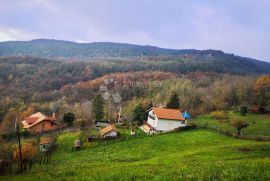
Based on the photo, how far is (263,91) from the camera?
105 m

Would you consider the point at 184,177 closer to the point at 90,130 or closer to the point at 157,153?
the point at 157,153

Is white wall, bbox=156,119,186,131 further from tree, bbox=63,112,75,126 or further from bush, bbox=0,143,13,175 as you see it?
bush, bbox=0,143,13,175

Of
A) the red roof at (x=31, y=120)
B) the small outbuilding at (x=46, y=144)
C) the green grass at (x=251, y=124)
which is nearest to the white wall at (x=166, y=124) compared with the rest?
the green grass at (x=251, y=124)

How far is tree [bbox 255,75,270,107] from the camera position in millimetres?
94238

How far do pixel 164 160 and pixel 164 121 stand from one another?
95.6ft

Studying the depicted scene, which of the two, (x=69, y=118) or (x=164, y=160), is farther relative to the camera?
(x=69, y=118)

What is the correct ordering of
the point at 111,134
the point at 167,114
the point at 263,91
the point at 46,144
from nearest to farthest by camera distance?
1. the point at 46,144
2. the point at 111,134
3. the point at 167,114
4. the point at 263,91

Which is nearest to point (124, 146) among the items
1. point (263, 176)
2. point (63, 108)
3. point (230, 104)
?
point (263, 176)

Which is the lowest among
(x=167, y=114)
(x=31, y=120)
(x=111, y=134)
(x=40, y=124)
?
(x=40, y=124)

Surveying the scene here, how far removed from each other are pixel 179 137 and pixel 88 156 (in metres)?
16.7

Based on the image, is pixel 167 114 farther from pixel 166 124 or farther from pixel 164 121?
pixel 166 124

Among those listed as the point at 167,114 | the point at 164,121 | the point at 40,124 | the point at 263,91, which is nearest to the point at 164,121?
the point at 164,121

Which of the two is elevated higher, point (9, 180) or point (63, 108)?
point (9, 180)

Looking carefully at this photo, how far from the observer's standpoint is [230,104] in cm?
11156
